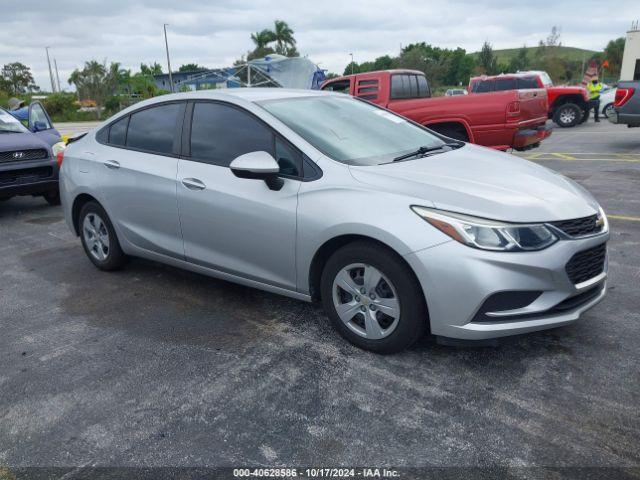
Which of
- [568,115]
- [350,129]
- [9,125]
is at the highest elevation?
[350,129]

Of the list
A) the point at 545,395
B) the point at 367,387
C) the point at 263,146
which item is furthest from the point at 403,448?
the point at 263,146

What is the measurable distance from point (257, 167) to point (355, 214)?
0.70m

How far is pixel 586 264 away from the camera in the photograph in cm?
316

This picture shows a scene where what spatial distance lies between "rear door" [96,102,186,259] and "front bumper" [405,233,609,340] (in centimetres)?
212

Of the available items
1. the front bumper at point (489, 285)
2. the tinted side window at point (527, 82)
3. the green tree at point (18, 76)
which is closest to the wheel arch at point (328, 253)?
the front bumper at point (489, 285)

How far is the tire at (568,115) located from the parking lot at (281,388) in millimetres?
16039

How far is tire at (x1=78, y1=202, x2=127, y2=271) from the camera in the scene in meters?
4.95

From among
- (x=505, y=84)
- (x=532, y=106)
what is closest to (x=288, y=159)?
(x=532, y=106)

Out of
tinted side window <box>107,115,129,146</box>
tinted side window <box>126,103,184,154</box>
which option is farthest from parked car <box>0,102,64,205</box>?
tinted side window <box>126,103,184,154</box>

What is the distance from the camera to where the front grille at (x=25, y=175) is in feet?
24.7

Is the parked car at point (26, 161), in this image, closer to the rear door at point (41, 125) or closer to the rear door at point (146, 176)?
the rear door at point (41, 125)

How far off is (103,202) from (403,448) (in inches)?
137

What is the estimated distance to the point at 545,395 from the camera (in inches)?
115

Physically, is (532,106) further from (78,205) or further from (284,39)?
(284,39)
